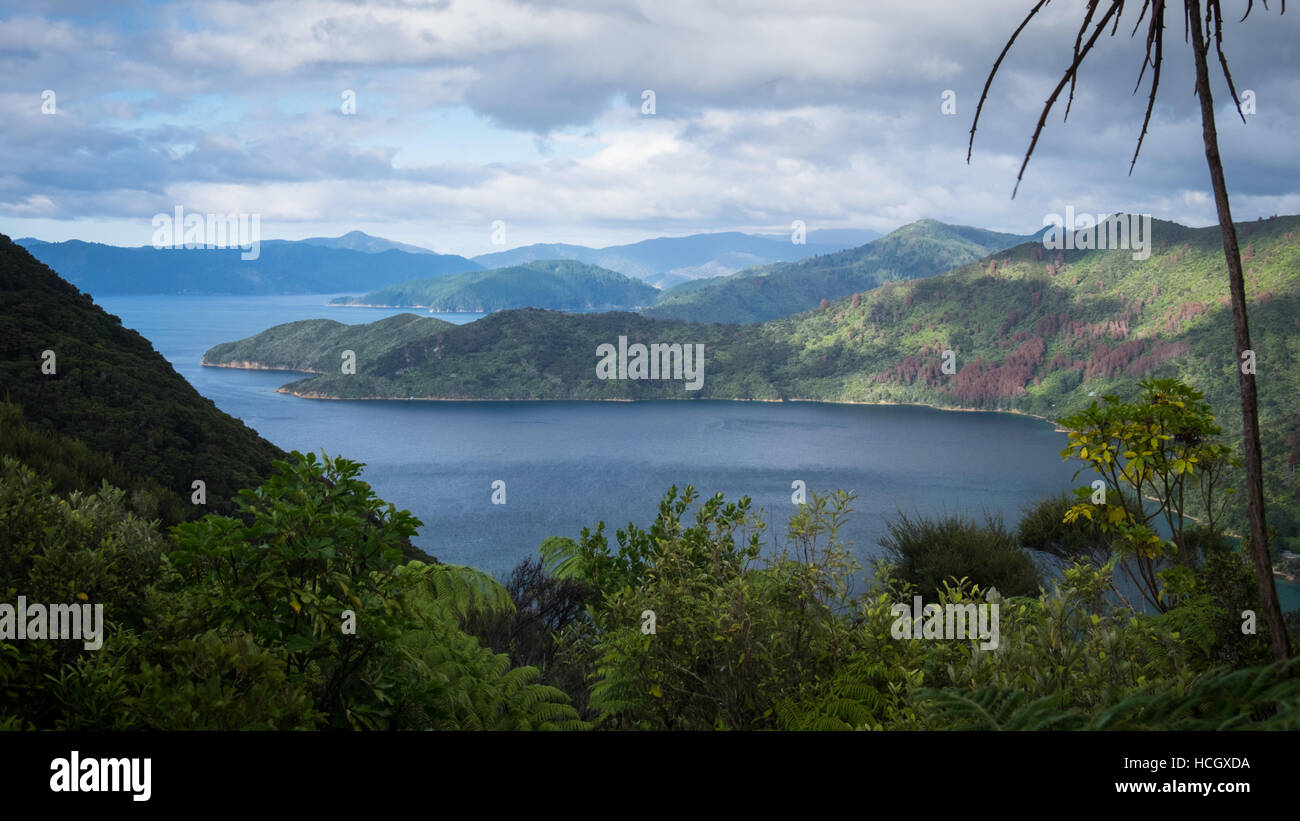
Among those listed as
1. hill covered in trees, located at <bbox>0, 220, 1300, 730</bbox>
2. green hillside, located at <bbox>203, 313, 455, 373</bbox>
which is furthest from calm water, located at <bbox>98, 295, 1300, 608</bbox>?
hill covered in trees, located at <bbox>0, 220, 1300, 730</bbox>

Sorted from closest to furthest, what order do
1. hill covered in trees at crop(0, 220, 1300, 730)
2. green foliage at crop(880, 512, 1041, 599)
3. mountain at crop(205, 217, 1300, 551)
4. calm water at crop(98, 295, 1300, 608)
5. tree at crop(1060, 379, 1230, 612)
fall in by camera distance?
hill covered in trees at crop(0, 220, 1300, 730)
tree at crop(1060, 379, 1230, 612)
green foliage at crop(880, 512, 1041, 599)
calm water at crop(98, 295, 1300, 608)
mountain at crop(205, 217, 1300, 551)

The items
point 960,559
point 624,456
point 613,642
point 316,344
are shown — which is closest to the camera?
point 613,642

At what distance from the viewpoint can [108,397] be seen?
17.8 metres

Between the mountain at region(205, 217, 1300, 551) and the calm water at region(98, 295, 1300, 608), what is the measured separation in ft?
27.3

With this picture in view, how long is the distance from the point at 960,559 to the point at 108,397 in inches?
680

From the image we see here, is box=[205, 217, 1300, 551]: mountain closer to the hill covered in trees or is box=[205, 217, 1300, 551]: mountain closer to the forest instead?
the forest

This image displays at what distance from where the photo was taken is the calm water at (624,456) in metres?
58.5

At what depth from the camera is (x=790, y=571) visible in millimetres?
3947

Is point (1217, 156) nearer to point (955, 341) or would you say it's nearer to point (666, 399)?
point (666, 399)

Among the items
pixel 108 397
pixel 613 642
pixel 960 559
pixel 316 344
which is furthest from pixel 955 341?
pixel 613 642

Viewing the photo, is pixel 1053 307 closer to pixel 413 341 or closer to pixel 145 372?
pixel 413 341

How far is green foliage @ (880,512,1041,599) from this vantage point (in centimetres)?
1370

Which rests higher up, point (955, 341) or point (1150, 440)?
point (955, 341)
